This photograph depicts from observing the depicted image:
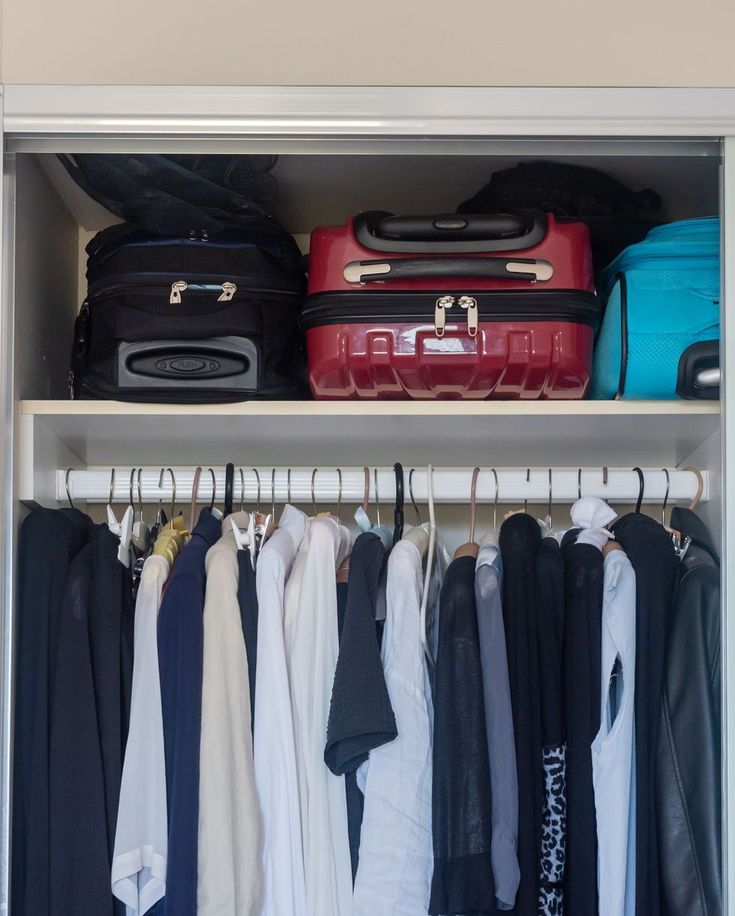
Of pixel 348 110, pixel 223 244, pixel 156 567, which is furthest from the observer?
pixel 223 244

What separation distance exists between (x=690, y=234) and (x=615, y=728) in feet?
2.29

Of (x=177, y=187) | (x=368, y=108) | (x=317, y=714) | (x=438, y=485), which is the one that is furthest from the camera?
(x=438, y=485)

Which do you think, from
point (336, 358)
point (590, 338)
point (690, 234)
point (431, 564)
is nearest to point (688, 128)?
point (690, 234)

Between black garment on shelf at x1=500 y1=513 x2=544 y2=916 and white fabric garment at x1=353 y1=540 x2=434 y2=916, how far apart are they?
0.40 ft

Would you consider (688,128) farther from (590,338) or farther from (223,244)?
(223,244)

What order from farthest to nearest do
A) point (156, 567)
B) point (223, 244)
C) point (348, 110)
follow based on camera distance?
point (223, 244) → point (156, 567) → point (348, 110)

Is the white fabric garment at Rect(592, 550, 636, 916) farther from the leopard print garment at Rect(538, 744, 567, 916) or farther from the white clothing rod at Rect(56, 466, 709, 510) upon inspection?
the white clothing rod at Rect(56, 466, 709, 510)

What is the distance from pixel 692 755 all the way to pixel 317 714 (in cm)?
50

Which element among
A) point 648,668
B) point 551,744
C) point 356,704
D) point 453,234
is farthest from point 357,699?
point 453,234

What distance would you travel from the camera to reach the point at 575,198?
1773 mm

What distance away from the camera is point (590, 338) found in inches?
66.0

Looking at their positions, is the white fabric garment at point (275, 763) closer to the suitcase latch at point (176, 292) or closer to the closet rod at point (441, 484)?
the closet rod at point (441, 484)

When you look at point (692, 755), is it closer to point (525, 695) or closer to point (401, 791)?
point (525, 695)

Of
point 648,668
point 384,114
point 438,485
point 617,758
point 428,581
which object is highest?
point 384,114
